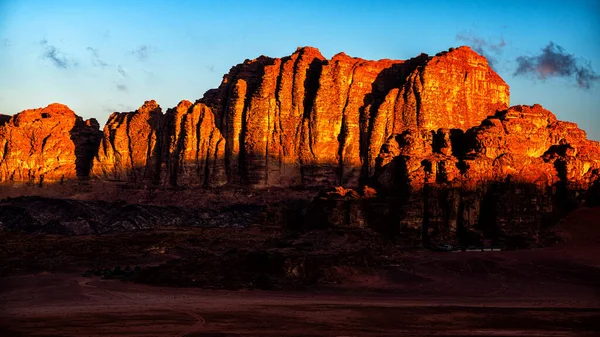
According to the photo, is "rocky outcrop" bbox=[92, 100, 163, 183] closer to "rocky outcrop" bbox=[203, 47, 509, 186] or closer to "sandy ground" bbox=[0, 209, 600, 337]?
"rocky outcrop" bbox=[203, 47, 509, 186]

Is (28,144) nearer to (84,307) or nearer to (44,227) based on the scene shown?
(44,227)

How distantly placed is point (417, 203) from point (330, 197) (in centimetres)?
866

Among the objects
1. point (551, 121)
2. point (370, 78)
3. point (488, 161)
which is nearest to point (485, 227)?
point (488, 161)

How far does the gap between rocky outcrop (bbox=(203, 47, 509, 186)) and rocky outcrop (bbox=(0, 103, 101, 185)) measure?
23603 mm

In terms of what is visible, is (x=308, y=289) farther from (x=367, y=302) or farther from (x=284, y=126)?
(x=284, y=126)

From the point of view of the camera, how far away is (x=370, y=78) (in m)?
106

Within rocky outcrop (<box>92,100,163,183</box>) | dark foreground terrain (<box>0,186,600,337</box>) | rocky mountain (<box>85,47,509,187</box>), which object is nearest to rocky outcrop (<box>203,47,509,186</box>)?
rocky mountain (<box>85,47,509,187</box>)

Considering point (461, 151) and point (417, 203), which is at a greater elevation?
point (461, 151)

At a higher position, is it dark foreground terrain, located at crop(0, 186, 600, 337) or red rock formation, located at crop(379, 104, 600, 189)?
red rock formation, located at crop(379, 104, 600, 189)

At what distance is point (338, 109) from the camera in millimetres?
102812

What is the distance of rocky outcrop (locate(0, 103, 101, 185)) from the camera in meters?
108

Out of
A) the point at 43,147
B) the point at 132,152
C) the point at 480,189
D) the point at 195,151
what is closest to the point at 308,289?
the point at 480,189

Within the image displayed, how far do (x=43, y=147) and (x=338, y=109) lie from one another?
149 feet

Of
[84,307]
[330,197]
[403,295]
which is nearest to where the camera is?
[84,307]
